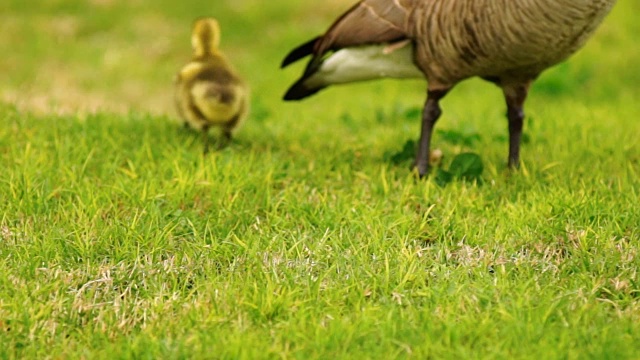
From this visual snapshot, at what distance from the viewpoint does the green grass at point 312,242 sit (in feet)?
13.2

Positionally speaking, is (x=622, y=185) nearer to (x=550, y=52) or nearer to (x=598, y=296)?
(x=550, y=52)

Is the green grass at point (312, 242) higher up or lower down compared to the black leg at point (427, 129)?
lower down

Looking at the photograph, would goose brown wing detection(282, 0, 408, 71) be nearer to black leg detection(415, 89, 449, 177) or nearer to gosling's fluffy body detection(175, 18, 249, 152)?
black leg detection(415, 89, 449, 177)

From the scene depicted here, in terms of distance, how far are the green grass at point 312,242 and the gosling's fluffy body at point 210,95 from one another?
20cm

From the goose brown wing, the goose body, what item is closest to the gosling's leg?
the goose body

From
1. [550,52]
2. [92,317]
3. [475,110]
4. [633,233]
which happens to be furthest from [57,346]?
[475,110]

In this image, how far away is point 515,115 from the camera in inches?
255

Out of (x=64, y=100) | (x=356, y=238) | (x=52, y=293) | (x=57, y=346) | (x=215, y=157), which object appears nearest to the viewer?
(x=57, y=346)

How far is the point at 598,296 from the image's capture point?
445 centimetres

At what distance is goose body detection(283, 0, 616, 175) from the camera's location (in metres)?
5.51

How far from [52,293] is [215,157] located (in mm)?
2268

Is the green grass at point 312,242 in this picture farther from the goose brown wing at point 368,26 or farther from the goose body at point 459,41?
the goose brown wing at point 368,26

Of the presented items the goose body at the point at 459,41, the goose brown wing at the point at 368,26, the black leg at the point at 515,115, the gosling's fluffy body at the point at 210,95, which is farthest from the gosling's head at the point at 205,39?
the black leg at the point at 515,115

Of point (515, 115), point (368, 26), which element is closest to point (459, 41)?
point (368, 26)
